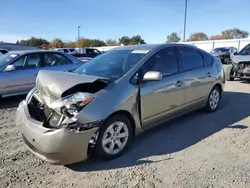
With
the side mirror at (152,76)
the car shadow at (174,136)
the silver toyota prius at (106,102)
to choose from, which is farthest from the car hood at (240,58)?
the side mirror at (152,76)

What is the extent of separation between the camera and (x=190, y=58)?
5.13 metres

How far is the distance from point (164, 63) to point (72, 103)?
6.40 ft

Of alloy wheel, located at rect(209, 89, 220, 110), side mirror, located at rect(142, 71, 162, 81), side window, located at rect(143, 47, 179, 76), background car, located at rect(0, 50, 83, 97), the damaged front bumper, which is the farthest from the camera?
background car, located at rect(0, 50, 83, 97)

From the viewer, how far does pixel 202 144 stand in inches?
161

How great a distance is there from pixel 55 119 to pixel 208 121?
3255 mm

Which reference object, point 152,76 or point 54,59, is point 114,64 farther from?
point 54,59

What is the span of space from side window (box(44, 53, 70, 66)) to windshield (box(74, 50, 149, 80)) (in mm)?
3507

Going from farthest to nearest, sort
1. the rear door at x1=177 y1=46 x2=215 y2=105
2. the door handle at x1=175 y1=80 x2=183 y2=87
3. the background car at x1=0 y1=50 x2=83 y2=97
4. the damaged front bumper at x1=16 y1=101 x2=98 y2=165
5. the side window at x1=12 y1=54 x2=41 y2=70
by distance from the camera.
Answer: the side window at x1=12 y1=54 x2=41 y2=70, the background car at x1=0 y1=50 x2=83 y2=97, the rear door at x1=177 y1=46 x2=215 y2=105, the door handle at x1=175 y1=80 x2=183 y2=87, the damaged front bumper at x1=16 y1=101 x2=98 y2=165

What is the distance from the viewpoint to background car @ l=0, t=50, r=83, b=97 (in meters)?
6.97

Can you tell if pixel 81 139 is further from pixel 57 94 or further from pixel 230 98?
pixel 230 98

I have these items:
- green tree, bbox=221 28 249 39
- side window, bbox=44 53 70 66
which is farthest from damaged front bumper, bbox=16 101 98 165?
green tree, bbox=221 28 249 39

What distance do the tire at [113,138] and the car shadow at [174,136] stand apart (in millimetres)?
115

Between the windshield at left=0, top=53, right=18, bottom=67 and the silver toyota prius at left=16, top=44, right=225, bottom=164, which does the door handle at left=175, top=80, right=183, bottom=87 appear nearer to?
the silver toyota prius at left=16, top=44, right=225, bottom=164

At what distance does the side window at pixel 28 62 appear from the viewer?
24.1 feet
